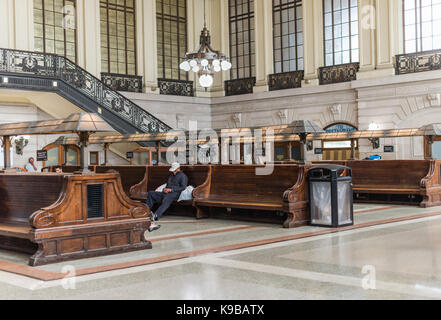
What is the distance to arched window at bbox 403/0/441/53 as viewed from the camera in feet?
61.3

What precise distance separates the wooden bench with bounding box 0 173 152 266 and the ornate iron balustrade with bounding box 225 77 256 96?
54.8ft

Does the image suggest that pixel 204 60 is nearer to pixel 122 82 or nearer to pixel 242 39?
pixel 122 82

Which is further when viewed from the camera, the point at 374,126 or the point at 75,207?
the point at 374,126

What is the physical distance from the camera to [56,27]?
2047cm

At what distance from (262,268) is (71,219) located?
257cm

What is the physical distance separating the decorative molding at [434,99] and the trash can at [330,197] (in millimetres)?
10452

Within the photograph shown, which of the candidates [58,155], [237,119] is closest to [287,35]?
[237,119]

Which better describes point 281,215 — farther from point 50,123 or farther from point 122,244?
point 50,123

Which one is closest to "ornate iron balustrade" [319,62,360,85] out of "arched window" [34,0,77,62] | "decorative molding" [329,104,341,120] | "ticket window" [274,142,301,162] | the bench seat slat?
"decorative molding" [329,104,341,120]

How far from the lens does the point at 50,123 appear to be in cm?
805

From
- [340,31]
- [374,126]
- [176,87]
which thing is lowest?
[374,126]

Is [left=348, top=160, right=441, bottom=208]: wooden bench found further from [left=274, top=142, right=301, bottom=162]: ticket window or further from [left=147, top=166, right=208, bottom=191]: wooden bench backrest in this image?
[left=274, top=142, right=301, bottom=162]: ticket window

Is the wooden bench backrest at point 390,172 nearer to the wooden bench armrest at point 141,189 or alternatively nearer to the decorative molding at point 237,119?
the wooden bench armrest at point 141,189
